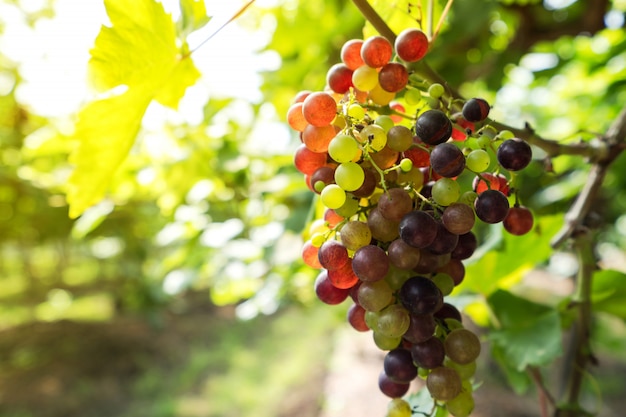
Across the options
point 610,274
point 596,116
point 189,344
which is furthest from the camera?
point 189,344

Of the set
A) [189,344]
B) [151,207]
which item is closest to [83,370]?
[189,344]

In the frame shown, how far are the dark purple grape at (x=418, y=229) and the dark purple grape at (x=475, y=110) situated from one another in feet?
A: 0.30

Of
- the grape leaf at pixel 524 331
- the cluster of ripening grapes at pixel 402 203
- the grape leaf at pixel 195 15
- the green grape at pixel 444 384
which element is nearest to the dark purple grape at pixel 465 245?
the cluster of ripening grapes at pixel 402 203

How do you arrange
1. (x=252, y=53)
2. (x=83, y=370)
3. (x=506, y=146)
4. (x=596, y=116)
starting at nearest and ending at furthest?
(x=506, y=146), (x=252, y=53), (x=596, y=116), (x=83, y=370)

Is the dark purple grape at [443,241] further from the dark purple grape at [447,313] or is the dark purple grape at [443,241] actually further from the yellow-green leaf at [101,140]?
the yellow-green leaf at [101,140]

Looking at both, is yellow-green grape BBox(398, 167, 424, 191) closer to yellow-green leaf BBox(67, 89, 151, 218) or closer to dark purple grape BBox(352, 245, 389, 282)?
dark purple grape BBox(352, 245, 389, 282)

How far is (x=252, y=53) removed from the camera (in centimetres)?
109

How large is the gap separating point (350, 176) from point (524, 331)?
409 millimetres

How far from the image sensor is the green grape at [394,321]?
0.36 meters

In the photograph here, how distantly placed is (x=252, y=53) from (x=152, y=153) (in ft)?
1.14

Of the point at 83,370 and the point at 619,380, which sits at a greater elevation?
the point at 83,370

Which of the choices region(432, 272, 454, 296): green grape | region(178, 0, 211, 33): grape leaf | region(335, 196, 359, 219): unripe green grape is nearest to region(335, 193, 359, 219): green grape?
region(335, 196, 359, 219): unripe green grape

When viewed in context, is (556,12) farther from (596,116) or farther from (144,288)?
(144,288)

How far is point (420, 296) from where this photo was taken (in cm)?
36
